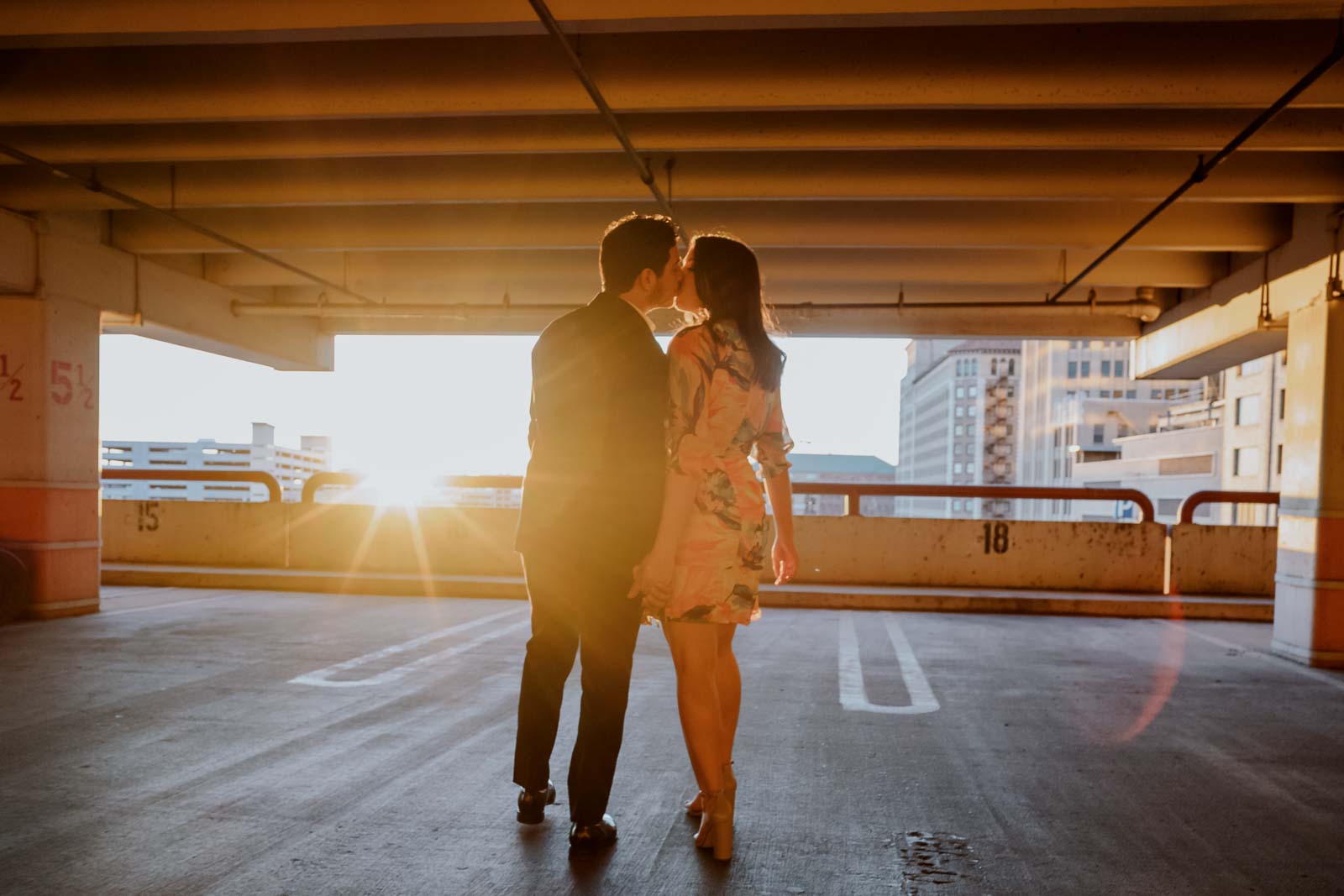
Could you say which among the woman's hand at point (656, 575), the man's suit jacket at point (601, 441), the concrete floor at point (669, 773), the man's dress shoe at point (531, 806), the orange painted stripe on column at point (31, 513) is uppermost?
the man's suit jacket at point (601, 441)

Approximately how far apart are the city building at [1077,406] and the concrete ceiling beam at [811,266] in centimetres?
9380

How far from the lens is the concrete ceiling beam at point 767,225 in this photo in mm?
8125

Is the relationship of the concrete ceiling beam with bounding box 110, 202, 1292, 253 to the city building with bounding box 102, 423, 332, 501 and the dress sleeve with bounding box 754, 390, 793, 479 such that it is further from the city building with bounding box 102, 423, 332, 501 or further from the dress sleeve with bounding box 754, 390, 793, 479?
the dress sleeve with bounding box 754, 390, 793, 479

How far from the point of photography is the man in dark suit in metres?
2.82

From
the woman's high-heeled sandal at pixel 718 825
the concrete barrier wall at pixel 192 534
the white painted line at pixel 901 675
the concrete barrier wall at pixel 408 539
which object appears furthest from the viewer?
the concrete barrier wall at pixel 192 534

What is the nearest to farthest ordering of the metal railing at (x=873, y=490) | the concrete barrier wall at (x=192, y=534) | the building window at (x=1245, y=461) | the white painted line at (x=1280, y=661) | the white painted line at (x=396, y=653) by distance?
the white painted line at (x=396, y=653) → the white painted line at (x=1280, y=661) → the metal railing at (x=873, y=490) → the concrete barrier wall at (x=192, y=534) → the building window at (x=1245, y=461)

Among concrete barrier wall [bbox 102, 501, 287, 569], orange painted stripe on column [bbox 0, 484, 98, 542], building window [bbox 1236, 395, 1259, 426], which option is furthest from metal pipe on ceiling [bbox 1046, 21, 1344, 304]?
building window [bbox 1236, 395, 1259, 426]

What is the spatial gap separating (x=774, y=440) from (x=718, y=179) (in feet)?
15.8

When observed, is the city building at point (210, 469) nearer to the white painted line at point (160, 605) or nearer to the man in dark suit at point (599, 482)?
the white painted line at point (160, 605)

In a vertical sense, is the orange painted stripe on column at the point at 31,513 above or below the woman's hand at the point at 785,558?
below

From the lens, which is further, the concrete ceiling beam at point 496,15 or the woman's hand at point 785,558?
the concrete ceiling beam at point 496,15

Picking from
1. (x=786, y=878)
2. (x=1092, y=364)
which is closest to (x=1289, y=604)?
(x=786, y=878)

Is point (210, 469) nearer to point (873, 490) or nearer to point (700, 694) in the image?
point (873, 490)

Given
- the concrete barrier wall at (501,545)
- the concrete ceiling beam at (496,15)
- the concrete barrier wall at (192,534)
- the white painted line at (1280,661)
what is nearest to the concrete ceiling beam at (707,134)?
the concrete ceiling beam at (496,15)
